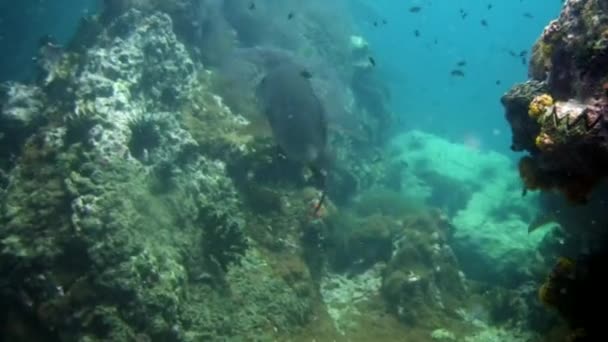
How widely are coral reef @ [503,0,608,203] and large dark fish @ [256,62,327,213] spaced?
3.88 metres

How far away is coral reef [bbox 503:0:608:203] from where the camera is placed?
409 centimetres

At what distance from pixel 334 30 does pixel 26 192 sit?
753 inches

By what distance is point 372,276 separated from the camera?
1133cm

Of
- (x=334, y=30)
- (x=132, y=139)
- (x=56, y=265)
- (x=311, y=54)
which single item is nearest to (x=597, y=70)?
(x=56, y=265)

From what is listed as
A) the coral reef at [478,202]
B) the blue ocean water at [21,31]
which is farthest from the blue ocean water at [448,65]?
the blue ocean water at [21,31]

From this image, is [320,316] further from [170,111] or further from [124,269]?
[170,111]

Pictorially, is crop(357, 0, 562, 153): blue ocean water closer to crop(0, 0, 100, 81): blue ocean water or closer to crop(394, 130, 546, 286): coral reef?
crop(394, 130, 546, 286): coral reef

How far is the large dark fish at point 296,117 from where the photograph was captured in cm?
908

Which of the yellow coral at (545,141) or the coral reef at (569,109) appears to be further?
the yellow coral at (545,141)

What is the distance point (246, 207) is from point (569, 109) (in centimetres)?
714

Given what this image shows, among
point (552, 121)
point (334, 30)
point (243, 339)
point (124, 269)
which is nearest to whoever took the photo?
point (552, 121)

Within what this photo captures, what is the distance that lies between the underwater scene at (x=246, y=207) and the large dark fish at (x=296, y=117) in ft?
0.13

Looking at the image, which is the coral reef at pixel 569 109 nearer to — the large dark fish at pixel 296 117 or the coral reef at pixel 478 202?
the large dark fish at pixel 296 117

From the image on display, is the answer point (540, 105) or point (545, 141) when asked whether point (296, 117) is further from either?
point (545, 141)
